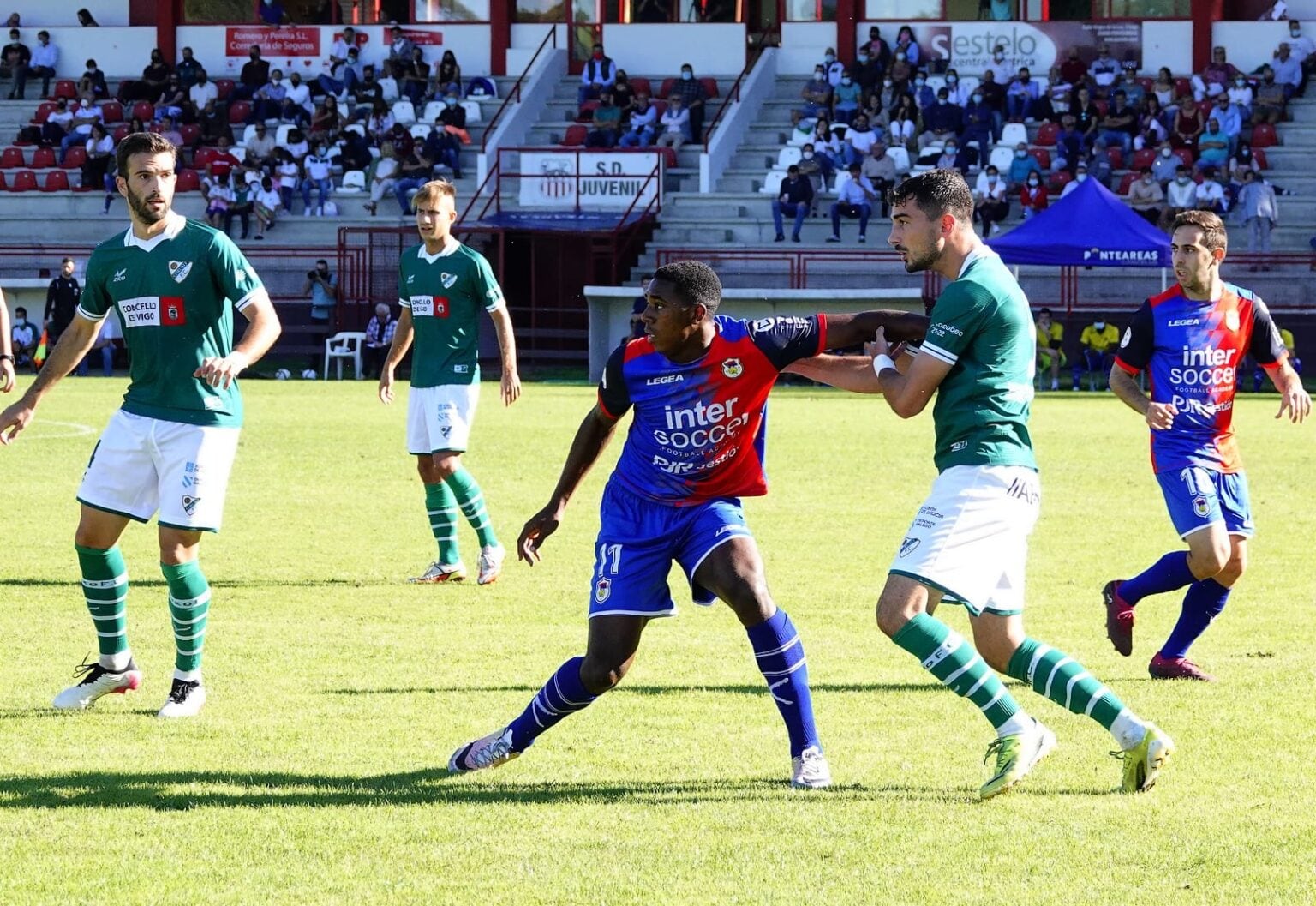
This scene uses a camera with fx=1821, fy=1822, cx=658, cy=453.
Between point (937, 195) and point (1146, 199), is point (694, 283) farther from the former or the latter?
point (1146, 199)

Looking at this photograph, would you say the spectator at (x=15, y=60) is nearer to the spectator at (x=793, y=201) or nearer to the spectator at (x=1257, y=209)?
the spectator at (x=793, y=201)

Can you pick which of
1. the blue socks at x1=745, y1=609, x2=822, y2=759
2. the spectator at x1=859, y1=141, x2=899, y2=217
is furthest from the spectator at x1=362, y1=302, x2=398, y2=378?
the blue socks at x1=745, y1=609, x2=822, y2=759

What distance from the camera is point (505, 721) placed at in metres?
7.14

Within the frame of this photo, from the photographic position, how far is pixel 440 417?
11094 mm

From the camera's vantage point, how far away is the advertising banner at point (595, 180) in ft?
117

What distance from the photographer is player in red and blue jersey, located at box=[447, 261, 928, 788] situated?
607 cm

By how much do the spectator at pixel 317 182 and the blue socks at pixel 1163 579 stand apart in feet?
101

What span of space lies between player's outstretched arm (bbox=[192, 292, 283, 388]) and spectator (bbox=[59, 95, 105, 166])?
34.5m

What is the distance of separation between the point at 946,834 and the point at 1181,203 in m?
28.8

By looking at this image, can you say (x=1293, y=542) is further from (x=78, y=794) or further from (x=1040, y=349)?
(x=1040, y=349)

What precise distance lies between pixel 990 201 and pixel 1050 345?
4394mm

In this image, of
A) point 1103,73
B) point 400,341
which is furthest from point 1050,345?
point 400,341

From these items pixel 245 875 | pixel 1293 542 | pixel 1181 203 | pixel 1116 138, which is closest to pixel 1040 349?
pixel 1181 203

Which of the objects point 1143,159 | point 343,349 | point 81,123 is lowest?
point 343,349
